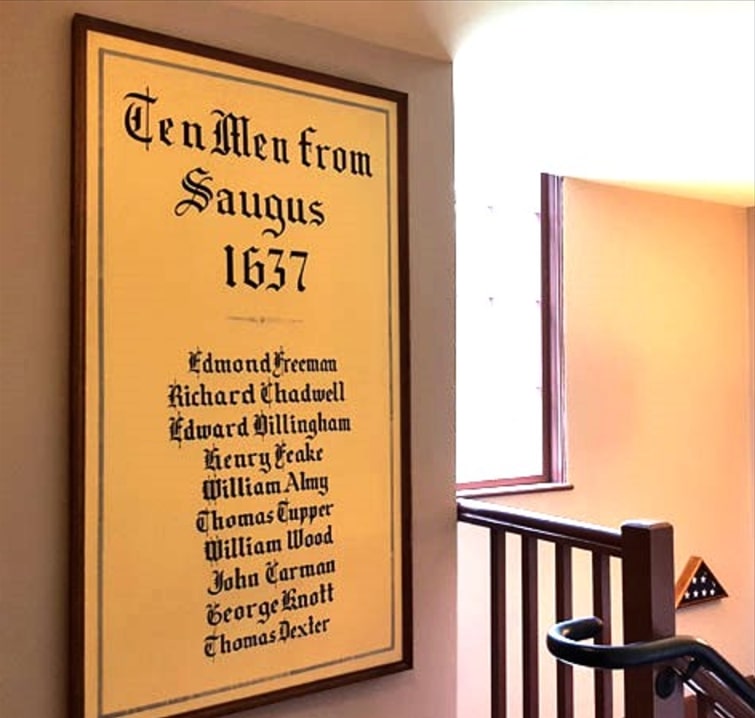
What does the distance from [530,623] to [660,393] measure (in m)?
1.92

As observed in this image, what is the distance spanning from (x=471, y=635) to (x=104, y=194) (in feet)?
6.58

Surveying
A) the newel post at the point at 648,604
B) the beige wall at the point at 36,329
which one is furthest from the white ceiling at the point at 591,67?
the newel post at the point at 648,604

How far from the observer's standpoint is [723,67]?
6.95 ft

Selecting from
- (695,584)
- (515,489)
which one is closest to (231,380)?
(515,489)

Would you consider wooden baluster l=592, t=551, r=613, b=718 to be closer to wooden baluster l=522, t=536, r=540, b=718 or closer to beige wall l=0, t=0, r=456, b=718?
wooden baluster l=522, t=536, r=540, b=718

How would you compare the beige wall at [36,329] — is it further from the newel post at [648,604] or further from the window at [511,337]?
the window at [511,337]

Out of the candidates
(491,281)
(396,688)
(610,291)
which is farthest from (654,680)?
(610,291)

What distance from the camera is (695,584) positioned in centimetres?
361

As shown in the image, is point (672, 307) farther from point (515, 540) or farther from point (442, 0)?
point (442, 0)

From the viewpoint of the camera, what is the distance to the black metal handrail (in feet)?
4.38

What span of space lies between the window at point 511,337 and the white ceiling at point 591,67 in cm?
26

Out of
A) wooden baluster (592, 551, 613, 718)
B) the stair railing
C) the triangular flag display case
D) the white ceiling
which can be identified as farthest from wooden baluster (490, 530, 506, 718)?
the triangular flag display case

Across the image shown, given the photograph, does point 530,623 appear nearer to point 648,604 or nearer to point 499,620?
point 499,620

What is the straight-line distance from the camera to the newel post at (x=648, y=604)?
4.76ft
